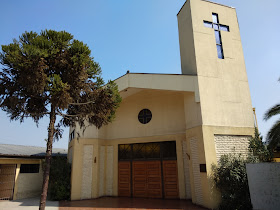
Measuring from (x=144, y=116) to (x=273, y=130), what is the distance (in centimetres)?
719

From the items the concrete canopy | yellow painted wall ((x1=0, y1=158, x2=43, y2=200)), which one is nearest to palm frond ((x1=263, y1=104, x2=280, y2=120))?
the concrete canopy

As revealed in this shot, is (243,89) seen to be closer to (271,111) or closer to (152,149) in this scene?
(271,111)

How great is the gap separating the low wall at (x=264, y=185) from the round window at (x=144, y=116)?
646 centimetres

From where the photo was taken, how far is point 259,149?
32.9 feet

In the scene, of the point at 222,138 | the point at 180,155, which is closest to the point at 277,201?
the point at 222,138

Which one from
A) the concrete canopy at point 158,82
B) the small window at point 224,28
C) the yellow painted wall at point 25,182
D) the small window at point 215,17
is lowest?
the yellow painted wall at point 25,182

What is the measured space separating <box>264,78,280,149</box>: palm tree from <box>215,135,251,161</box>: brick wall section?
5.85 feet

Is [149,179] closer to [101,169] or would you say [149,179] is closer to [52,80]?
[101,169]

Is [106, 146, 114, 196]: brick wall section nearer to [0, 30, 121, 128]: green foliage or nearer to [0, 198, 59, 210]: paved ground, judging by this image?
[0, 198, 59, 210]: paved ground

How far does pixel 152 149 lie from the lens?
43.1ft

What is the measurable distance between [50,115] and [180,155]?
284 inches

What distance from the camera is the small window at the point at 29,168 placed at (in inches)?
534

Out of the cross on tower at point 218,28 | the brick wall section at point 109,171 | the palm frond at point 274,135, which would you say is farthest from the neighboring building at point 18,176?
the palm frond at point 274,135

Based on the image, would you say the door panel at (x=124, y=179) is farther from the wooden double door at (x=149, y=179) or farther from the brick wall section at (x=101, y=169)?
the brick wall section at (x=101, y=169)
